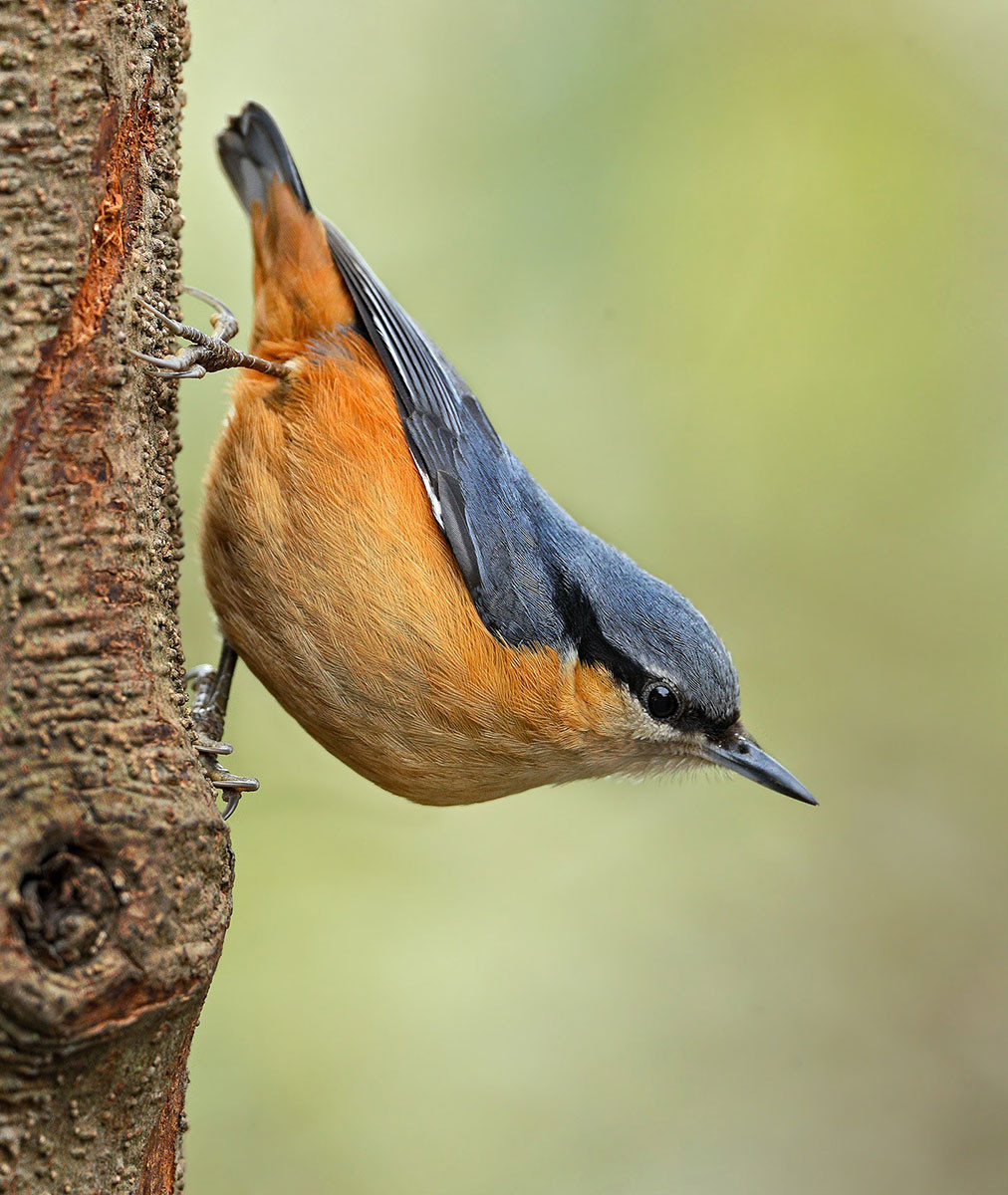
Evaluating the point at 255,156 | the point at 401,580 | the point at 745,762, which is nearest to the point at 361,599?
the point at 401,580

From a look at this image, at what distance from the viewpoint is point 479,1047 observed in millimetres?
4832

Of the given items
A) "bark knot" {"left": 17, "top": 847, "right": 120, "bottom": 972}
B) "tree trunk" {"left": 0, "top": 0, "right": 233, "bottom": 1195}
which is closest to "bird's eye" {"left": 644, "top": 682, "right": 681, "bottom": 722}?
"tree trunk" {"left": 0, "top": 0, "right": 233, "bottom": 1195}

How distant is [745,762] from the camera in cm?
354

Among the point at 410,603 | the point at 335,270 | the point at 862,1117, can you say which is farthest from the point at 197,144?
the point at 862,1117

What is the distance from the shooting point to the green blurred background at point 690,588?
4711 mm

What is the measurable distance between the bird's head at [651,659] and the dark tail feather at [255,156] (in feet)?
4.75

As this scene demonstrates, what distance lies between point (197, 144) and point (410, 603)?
2632 millimetres

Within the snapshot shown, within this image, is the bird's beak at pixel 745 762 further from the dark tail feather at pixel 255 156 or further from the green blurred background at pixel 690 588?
the dark tail feather at pixel 255 156

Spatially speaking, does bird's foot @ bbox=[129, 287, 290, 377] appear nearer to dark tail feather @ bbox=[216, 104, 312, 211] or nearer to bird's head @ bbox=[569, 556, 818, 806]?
dark tail feather @ bbox=[216, 104, 312, 211]

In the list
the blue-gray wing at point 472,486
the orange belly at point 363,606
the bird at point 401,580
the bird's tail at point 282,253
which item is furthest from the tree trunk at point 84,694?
the bird's tail at point 282,253

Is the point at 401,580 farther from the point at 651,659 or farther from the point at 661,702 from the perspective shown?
the point at 661,702

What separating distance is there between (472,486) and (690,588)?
7.61 feet

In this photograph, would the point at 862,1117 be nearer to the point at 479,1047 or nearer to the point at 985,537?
the point at 479,1047

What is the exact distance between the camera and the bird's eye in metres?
3.43
